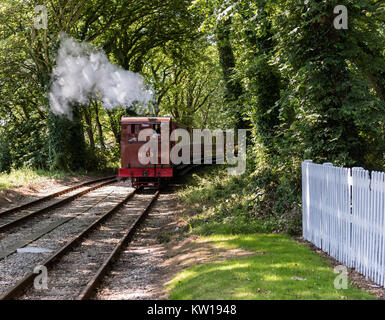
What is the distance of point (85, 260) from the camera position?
28.4 feet

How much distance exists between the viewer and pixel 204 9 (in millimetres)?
13148

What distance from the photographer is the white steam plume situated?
23.9 m

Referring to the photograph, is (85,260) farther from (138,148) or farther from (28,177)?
(28,177)

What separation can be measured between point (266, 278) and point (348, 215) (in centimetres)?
175

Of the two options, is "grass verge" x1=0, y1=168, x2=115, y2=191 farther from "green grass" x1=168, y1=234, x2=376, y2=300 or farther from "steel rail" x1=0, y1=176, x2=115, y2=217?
"green grass" x1=168, y1=234, x2=376, y2=300

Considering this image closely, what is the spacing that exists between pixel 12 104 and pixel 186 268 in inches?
1038

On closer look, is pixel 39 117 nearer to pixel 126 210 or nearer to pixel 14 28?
pixel 14 28

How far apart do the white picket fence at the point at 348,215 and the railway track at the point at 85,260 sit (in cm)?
413

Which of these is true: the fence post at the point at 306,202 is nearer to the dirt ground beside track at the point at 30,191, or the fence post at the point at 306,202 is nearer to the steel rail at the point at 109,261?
the steel rail at the point at 109,261

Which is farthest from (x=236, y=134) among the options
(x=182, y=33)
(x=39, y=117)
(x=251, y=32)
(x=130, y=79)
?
(x=39, y=117)

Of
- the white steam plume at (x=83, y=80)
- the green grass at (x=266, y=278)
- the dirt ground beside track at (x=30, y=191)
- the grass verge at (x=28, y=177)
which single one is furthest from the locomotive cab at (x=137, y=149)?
the green grass at (x=266, y=278)

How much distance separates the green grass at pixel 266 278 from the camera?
5520 millimetres

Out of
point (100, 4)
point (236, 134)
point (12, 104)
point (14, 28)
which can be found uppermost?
point (100, 4)

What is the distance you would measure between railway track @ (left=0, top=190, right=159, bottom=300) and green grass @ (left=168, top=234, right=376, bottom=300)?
159 cm
